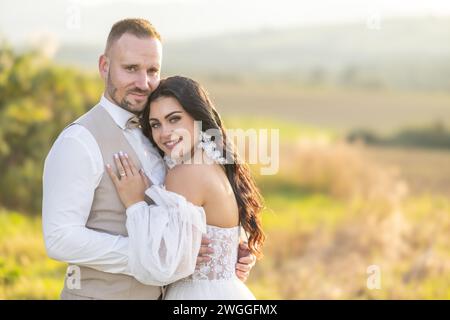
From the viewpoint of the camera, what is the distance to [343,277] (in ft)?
26.2

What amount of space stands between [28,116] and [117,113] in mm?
6113

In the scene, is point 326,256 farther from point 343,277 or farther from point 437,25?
point 437,25

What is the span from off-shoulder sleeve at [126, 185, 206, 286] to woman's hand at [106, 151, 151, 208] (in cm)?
6

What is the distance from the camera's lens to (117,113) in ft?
11.7

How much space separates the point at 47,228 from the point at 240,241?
98 centimetres

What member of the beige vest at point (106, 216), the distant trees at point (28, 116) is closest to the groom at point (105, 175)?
the beige vest at point (106, 216)

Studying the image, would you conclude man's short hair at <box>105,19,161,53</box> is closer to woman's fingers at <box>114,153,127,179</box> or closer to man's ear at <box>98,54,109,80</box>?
man's ear at <box>98,54,109,80</box>

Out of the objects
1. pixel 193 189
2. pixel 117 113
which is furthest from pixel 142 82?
pixel 193 189

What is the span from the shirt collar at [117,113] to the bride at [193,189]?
0.09m

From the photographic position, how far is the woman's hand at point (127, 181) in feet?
11.1

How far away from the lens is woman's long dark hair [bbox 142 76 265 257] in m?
3.48

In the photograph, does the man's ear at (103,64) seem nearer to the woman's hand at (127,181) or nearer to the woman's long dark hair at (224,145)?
the woman's long dark hair at (224,145)

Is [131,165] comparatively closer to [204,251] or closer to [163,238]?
[163,238]

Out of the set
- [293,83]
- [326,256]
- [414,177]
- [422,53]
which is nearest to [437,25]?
[422,53]
